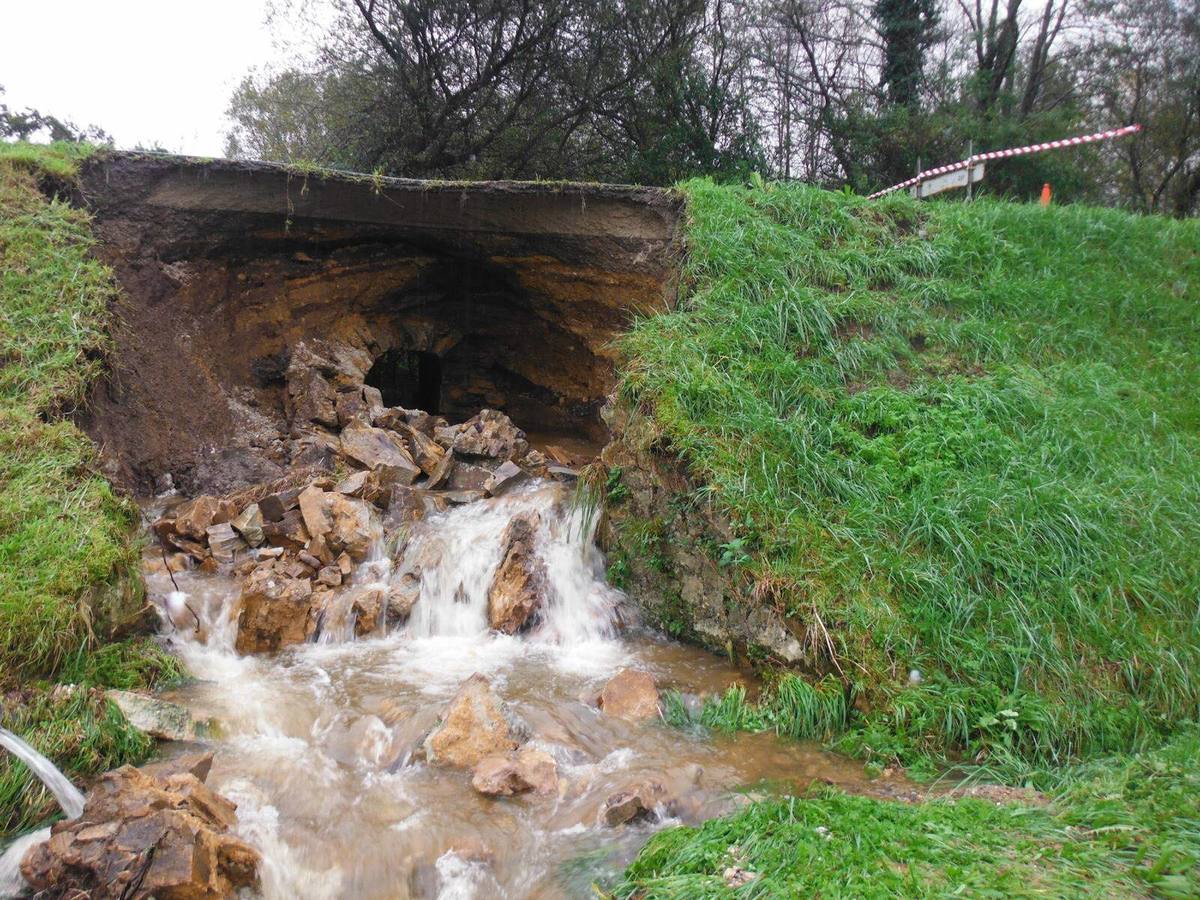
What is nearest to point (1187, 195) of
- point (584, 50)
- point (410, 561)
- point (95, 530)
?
point (584, 50)

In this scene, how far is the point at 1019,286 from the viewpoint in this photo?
700cm

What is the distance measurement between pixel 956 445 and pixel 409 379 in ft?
24.0

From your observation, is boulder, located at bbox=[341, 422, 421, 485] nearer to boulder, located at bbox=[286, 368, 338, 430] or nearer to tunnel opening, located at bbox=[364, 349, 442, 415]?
boulder, located at bbox=[286, 368, 338, 430]

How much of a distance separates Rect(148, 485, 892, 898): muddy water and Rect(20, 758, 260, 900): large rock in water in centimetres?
24

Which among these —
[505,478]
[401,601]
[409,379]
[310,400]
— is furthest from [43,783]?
[409,379]

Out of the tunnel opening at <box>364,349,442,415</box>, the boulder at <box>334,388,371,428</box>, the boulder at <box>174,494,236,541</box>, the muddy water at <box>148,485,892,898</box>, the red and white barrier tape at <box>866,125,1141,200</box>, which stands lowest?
the muddy water at <box>148,485,892,898</box>

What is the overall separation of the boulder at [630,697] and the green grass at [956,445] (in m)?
0.81

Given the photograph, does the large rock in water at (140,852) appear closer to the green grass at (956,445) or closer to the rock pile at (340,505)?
the rock pile at (340,505)

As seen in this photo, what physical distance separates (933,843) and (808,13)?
13.9m

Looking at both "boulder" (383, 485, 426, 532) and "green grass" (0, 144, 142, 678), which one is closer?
"green grass" (0, 144, 142, 678)

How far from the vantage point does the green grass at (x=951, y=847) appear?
2191 mm

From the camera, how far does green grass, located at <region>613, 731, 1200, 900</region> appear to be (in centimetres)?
219

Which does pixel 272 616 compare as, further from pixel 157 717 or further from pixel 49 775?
pixel 49 775

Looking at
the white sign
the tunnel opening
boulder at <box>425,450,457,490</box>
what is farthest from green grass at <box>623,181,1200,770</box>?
the tunnel opening
